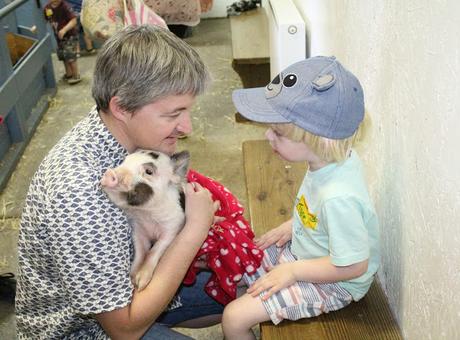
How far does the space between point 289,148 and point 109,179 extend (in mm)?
438

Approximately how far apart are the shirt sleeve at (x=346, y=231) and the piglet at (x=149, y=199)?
0.45m

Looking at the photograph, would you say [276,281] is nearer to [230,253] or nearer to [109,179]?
[230,253]

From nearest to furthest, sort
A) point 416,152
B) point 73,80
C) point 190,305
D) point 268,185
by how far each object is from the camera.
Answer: point 416,152, point 190,305, point 268,185, point 73,80

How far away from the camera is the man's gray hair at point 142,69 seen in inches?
50.0

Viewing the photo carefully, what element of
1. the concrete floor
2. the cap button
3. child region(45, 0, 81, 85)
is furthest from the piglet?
child region(45, 0, 81, 85)

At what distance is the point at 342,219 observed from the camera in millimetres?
1243

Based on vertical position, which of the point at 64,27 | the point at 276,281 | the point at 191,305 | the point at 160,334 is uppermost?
the point at 276,281

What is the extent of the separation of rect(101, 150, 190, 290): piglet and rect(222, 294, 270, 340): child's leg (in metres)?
0.24

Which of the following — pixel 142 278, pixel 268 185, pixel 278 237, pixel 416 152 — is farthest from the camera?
pixel 268 185

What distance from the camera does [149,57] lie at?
1.28m

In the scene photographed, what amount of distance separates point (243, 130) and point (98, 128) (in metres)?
2.73

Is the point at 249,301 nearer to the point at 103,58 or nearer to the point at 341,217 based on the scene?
the point at 341,217

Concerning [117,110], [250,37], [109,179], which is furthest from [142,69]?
[250,37]

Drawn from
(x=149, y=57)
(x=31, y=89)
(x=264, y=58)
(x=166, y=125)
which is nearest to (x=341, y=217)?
(x=166, y=125)
